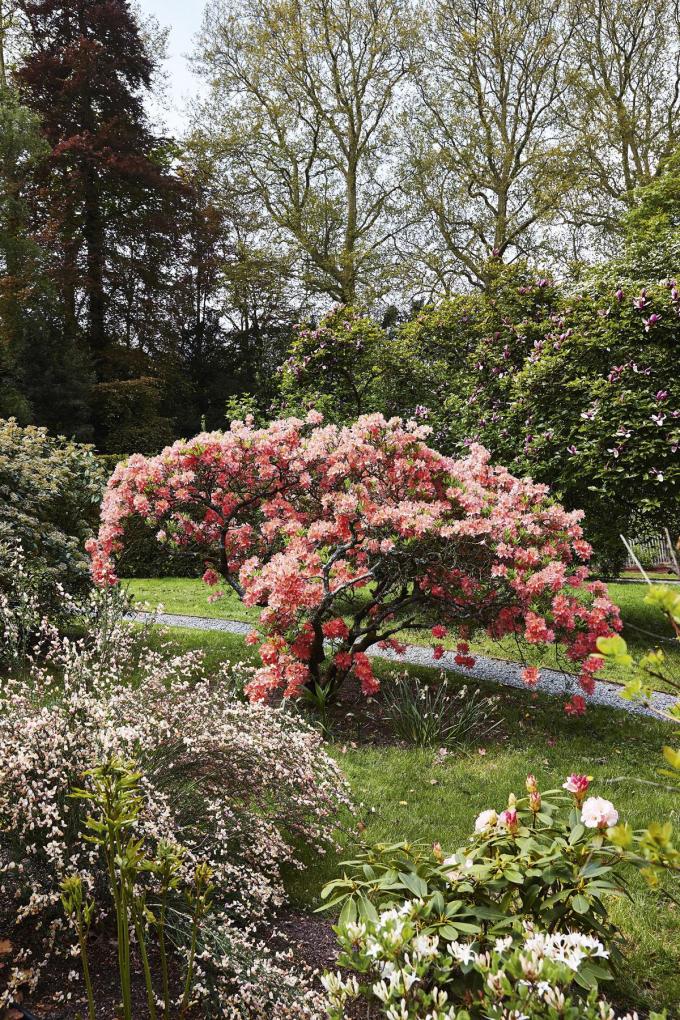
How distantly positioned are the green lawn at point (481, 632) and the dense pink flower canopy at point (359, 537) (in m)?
0.87

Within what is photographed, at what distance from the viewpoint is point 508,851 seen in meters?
2.12

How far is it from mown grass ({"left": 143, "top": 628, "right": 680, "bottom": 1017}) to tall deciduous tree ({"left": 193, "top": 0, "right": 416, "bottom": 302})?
48.0ft

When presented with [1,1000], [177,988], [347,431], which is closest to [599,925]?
[177,988]

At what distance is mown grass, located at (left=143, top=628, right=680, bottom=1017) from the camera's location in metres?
2.61

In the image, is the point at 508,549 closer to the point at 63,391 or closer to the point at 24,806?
the point at 24,806

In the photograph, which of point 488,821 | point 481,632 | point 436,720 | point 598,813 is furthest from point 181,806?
point 481,632

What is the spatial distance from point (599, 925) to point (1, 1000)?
1.78 meters

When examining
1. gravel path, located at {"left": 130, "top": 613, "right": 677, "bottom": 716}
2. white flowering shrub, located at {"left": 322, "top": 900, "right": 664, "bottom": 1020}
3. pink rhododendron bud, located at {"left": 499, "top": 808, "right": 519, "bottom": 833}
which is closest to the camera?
white flowering shrub, located at {"left": 322, "top": 900, "right": 664, "bottom": 1020}

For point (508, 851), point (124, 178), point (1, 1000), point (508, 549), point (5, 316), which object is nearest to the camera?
point (1, 1000)

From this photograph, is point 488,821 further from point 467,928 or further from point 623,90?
point 623,90

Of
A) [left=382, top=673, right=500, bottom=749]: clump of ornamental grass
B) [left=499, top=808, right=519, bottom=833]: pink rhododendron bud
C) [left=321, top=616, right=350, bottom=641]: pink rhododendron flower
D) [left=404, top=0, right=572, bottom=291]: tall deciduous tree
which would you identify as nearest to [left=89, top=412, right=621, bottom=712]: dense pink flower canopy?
[left=321, top=616, right=350, bottom=641]: pink rhododendron flower

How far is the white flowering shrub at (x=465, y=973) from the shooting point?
1.36 metres

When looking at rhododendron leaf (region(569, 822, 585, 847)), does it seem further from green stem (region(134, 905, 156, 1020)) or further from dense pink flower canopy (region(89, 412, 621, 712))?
dense pink flower canopy (region(89, 412, 621, 712))

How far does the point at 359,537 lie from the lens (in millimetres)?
5000
